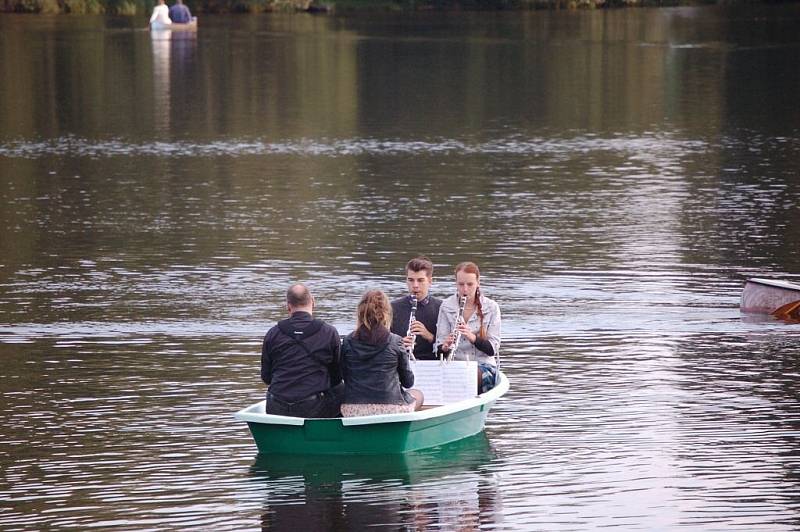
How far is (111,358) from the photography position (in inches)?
661

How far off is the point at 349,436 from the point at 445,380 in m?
1.22

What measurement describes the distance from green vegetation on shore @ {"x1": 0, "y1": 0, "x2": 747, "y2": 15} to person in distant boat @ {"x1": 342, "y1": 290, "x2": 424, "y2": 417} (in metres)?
81.9

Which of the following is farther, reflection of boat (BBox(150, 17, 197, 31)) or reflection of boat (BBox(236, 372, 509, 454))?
reflection of boat (BBox(150, 17, 197, 31))

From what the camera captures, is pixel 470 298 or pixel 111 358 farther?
pixel 111 358

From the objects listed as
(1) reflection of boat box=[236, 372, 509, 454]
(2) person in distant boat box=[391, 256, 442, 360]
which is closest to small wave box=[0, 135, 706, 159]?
(2) person in distant boat box=[391, 256, 442, 360]

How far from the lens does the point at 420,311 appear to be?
45.9 ft

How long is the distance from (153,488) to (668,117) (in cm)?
3206

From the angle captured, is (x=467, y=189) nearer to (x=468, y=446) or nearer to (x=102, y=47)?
(x=468, y=446)

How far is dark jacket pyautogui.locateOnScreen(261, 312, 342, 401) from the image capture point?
42.1 feet

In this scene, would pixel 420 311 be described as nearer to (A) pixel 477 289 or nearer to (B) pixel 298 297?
(A) pixel 477 289

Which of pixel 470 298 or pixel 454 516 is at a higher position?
pixel 470 298

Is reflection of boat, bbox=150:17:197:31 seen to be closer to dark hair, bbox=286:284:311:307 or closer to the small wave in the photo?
the small wave

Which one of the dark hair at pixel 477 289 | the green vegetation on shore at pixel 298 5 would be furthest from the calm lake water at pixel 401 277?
the green vegetation on shore at pixel 298 5

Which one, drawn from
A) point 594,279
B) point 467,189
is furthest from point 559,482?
point 467,189
